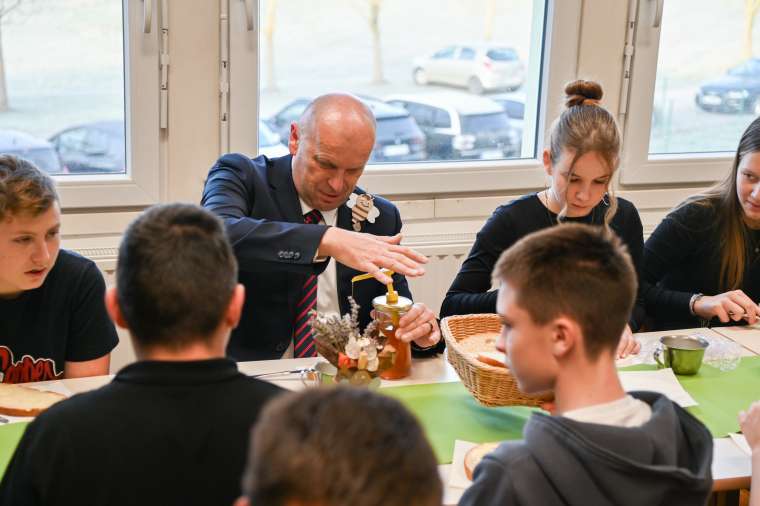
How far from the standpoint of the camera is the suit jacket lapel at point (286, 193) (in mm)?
2668

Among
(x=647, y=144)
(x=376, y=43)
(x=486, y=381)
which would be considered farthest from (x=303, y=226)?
(x=647, y=144)

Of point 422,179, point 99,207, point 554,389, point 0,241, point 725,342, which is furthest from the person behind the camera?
point 422,179

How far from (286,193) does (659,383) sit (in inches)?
47.3

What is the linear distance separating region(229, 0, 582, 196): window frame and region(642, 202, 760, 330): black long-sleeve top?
0.90 metres

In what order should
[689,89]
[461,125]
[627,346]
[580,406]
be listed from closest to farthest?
[580,406], [627,346], [461,125], [689,89]

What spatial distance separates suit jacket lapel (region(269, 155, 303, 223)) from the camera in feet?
8.75

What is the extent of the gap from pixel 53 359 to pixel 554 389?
4.29ft

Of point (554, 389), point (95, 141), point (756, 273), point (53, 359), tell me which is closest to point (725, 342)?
point (756, 273)

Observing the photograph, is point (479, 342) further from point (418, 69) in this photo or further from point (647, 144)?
point (647, 144)

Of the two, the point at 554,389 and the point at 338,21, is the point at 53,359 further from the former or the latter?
the point at 338,21

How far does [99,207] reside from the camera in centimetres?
338

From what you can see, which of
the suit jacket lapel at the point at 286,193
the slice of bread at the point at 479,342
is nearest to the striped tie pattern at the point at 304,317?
the suit jacket lapel at the point at 286,193

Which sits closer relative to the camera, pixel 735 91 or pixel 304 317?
pixel 304 317

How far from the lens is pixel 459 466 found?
5.95 feet
